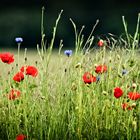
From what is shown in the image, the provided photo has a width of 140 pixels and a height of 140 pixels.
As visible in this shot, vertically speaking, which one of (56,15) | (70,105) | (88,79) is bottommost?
(70,105)

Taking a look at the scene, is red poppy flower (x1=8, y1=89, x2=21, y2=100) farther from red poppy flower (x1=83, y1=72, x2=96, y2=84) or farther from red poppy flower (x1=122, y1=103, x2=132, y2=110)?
red poppy flower (x1=122, y1=103, x2=132, y2=110)

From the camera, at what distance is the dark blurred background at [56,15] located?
15156 mm

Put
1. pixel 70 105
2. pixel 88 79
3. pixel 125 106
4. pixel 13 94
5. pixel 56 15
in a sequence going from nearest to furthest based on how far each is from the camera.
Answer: pixel 125 106 → pixel 88 79 → pixel 13 94 → pixel 70 105 → pixel 56 15

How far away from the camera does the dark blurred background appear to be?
15156 mm

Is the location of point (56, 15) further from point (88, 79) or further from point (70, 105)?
point (88, 79)

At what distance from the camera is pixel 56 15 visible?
1545cm

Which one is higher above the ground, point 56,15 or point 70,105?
point 56,15

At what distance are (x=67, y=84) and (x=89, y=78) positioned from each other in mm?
383

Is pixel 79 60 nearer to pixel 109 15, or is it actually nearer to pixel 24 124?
pixel 24 124

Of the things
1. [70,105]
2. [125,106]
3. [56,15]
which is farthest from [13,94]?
[56,15]

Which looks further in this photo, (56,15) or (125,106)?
(56,15)

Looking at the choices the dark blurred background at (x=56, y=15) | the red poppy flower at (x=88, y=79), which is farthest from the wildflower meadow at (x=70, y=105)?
the dark blurred background at (x=56, y=15)

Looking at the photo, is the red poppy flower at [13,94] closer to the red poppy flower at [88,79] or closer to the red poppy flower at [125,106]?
the red poppy flower at [88,79]

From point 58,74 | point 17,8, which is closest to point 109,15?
point 17,8
